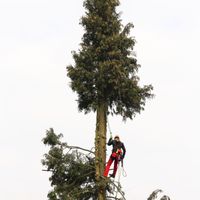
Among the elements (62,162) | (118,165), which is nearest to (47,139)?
(62,162)

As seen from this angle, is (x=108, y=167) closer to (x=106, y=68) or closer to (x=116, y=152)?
(x=116, y=152)

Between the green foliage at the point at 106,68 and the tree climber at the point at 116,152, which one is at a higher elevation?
the green foliage at the point at 106,68

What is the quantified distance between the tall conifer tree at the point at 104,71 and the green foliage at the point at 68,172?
0.69m

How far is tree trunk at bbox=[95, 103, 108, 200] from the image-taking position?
25.1 metres

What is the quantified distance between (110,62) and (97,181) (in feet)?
13.9

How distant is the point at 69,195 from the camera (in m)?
25.1

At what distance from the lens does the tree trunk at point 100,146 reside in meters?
25.1

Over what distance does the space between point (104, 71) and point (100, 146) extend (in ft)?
8.78

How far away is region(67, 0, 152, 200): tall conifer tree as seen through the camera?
2611 cm

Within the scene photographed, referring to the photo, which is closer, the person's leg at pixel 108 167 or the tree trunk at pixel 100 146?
the tree trunk at pixel 100 146

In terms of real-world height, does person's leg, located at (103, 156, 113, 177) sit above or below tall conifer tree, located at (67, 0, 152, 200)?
below

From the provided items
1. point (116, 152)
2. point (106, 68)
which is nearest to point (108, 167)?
point (116, 152)

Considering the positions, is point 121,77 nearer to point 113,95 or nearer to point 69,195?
point 113,95

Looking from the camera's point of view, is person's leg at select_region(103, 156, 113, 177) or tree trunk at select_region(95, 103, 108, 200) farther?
person's leg at select_region(103, 156, 113, 177)
